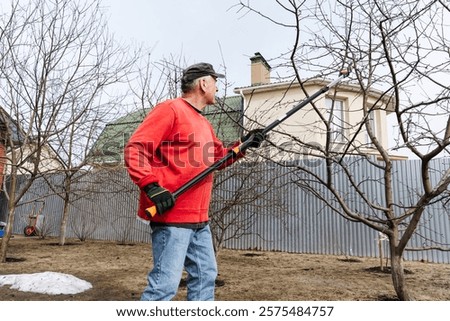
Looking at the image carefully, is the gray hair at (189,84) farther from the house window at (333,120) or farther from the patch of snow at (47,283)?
the patch of snow at (47,283)

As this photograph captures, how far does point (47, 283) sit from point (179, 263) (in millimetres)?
3258

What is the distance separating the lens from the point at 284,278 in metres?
5.14

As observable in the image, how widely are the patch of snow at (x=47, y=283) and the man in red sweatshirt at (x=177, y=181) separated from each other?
2829 mm

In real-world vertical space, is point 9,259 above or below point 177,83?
below

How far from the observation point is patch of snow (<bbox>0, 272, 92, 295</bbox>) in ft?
13.4

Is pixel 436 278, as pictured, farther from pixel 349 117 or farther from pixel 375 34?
pixel 349 117

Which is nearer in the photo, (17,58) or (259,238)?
(17,58)

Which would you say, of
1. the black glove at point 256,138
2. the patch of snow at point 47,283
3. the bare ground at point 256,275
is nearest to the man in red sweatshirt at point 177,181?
the black glove at point 256,138

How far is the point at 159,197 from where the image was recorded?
5.72ft

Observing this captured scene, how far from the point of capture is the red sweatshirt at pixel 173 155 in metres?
1.89

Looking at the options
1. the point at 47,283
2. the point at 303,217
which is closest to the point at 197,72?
the point at 47,283

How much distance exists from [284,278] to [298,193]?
155 inches

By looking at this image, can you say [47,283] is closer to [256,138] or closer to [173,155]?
[173,155]
